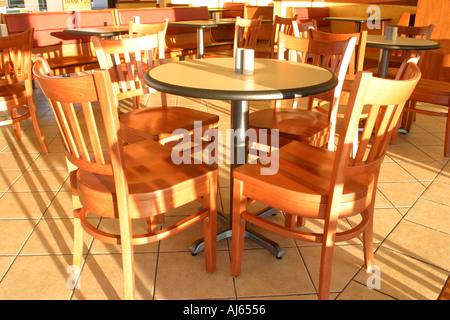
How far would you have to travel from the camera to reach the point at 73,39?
206 inches

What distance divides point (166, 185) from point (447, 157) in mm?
2859

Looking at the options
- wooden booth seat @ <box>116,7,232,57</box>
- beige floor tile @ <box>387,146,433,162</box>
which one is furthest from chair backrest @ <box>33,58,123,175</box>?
wooden booth seat @ <box>116,7,232,57</box>

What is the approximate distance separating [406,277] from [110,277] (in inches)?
57.2

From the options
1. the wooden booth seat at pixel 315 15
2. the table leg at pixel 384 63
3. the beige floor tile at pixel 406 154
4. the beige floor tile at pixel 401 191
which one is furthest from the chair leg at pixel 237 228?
the wooden booth seat at pixel 315 15

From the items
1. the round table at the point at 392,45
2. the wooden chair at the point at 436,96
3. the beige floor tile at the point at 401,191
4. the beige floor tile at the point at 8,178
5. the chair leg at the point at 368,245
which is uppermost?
the round table at the point at 392,45

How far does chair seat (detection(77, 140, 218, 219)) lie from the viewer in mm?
1548

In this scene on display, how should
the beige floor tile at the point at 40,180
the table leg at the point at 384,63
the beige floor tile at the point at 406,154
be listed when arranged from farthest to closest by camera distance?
the table leg at the point at 384,63, the beige floor tile at the point at 406,154, the beige floor tile at the point at 40,180

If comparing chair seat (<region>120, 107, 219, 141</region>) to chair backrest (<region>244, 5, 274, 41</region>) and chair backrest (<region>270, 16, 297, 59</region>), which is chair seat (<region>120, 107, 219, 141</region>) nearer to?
chair backrest (<region>270, 16, 297, 59</region>)

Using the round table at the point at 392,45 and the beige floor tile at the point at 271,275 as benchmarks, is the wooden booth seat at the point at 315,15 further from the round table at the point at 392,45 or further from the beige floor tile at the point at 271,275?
the beige floor tile at the point at 271,275

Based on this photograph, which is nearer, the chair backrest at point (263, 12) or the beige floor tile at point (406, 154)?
the beige floor tile at point (406, 154)

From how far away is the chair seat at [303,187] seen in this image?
1.54 m

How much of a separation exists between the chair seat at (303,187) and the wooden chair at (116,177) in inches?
8.0
